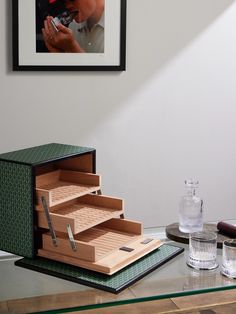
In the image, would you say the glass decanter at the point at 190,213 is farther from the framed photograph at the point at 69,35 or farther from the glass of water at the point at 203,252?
the framed photograph at the point at 69,35

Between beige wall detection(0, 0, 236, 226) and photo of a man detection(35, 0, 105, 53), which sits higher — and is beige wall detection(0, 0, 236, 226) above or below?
below

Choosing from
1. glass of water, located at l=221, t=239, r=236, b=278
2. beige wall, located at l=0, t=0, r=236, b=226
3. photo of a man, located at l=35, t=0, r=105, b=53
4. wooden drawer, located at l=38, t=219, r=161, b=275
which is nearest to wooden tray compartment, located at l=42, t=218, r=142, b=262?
wooden drawer, located at l=38, t=219, r=161, b=275

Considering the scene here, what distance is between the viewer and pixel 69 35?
10.6ft

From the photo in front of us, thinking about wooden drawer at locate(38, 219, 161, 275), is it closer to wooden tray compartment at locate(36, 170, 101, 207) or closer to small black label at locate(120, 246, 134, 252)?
small black label at locate(120, 246, 134, 252)

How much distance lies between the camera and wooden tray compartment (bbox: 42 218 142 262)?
58.5 inches

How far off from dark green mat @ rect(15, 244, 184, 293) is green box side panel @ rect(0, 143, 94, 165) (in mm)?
277

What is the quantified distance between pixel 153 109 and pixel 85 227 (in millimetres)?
2035

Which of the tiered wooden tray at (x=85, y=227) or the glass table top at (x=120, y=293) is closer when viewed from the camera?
the glass table top at (x=120, y=293)

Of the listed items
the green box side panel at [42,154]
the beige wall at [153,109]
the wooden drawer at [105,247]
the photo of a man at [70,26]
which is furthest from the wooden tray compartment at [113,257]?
the photo of a man at [70,26]

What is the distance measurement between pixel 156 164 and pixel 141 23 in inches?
34.6

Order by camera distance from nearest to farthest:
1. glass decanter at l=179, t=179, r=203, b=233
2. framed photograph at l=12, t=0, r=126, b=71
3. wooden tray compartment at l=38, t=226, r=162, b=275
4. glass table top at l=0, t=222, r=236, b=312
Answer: glass table top at l=0, t=222, r=236, b=312 → wooden tray compartment at l=38, t=226, r=162, b=275 → glass decanter at l=179, t=179, r=203, b=233 → framed photograph at l=12, t=0, r=126, b=71

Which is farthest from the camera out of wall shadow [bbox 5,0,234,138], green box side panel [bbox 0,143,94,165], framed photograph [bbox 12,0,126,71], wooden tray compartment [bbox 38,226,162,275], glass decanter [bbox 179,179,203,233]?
wall shadow [bbox 5,0,234,138]

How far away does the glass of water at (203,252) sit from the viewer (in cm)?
153

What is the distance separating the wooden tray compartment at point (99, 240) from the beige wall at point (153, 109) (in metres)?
1.61
